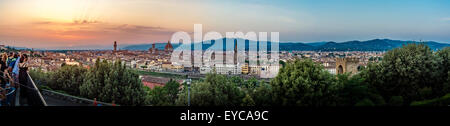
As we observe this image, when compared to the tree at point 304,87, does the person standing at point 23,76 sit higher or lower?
higher

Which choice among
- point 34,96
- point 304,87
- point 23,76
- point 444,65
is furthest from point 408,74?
point 23,76

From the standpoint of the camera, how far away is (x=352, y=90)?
6.49 m

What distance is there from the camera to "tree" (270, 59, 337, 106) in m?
6.17

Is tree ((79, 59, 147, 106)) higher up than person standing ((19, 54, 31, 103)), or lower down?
lower down

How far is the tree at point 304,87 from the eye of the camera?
20.2 ft

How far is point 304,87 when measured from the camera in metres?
6.20

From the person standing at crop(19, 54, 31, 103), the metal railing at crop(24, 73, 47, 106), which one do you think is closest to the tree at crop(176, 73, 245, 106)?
the person standing at crop(19, 54, 31, 103)

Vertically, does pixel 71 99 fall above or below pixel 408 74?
below

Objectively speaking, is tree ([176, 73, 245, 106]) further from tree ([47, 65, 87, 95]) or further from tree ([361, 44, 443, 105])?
tree ([361, 44, 443, 105])

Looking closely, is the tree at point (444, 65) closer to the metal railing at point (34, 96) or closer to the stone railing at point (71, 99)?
the stone railing at point (71, 99)

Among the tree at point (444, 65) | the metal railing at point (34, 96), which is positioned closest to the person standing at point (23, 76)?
the metal railing at point (34, 96)

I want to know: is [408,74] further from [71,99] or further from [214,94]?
[71,99]

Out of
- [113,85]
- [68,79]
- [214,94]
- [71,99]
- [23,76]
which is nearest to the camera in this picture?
[23,76]

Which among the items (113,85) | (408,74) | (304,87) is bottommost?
(113,85)
